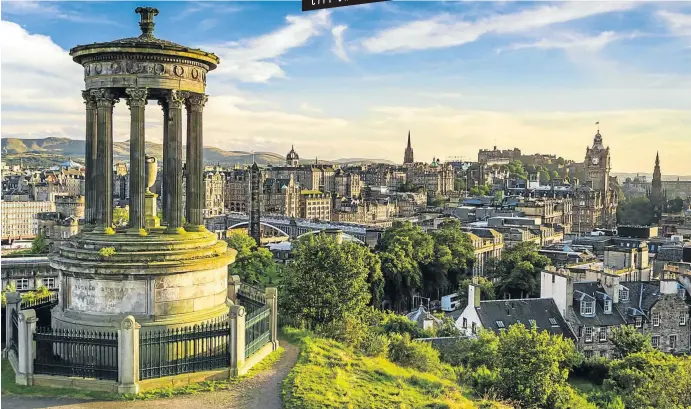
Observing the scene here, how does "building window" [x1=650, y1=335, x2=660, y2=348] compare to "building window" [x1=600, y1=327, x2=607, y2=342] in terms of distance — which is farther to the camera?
"building window" [x1=650, y1=335, x2=660, y2=348]

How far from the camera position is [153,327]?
661 inches

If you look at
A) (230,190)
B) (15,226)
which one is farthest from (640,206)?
(15,226)

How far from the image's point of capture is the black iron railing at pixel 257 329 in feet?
58.1

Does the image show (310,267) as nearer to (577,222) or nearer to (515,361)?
(515,361)

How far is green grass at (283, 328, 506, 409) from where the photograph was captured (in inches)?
602

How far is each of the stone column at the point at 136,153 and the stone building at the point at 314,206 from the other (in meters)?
137

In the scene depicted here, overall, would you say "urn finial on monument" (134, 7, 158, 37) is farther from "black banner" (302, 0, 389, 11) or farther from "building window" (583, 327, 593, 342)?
"building window" (583, 327, 593, 342)

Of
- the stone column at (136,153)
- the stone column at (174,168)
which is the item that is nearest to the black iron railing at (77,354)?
the stone column at (136,153)

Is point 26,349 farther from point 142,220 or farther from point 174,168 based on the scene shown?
point 174,168

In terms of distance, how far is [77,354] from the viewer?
16.1 m

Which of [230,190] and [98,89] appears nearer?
[98,89]

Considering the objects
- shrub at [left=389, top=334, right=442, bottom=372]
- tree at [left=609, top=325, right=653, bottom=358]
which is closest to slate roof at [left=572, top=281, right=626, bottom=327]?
tree at [left=609, top=325, right=653, bottom=358]

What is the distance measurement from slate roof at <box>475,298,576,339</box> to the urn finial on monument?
103ft

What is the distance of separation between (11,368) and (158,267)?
461cm
